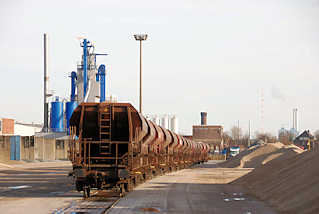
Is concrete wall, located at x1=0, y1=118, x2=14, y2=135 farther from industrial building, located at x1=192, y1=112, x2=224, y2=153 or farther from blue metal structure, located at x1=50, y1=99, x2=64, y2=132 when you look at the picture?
industrial building, located at x1=192, y1=112, x2=224, y2=153

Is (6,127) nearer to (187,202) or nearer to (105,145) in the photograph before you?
(105,145)

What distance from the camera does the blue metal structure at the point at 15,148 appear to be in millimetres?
59281

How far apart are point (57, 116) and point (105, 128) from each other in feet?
214

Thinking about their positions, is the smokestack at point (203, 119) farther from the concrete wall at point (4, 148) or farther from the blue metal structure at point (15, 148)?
the concrete wall at point (4, 148)

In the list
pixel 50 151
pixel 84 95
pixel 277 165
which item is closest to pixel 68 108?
pixel 84 95

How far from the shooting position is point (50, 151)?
6962 cm

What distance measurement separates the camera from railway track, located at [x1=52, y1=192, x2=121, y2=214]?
53.1ft

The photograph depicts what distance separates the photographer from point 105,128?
21.0m

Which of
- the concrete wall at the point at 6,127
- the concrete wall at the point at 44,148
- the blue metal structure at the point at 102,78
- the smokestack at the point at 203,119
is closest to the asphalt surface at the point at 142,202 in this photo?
the concrete wall at the point at 44,148

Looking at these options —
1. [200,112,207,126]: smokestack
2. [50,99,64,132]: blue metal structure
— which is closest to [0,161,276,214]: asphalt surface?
[50,99,64,132]: blue metal structure

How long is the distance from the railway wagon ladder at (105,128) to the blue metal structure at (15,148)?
4124 cm

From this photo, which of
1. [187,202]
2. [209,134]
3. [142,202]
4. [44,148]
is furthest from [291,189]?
[209,134]

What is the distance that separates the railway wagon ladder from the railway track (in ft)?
6.70

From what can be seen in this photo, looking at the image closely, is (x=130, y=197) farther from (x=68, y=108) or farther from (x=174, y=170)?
(x=68, y=108)
